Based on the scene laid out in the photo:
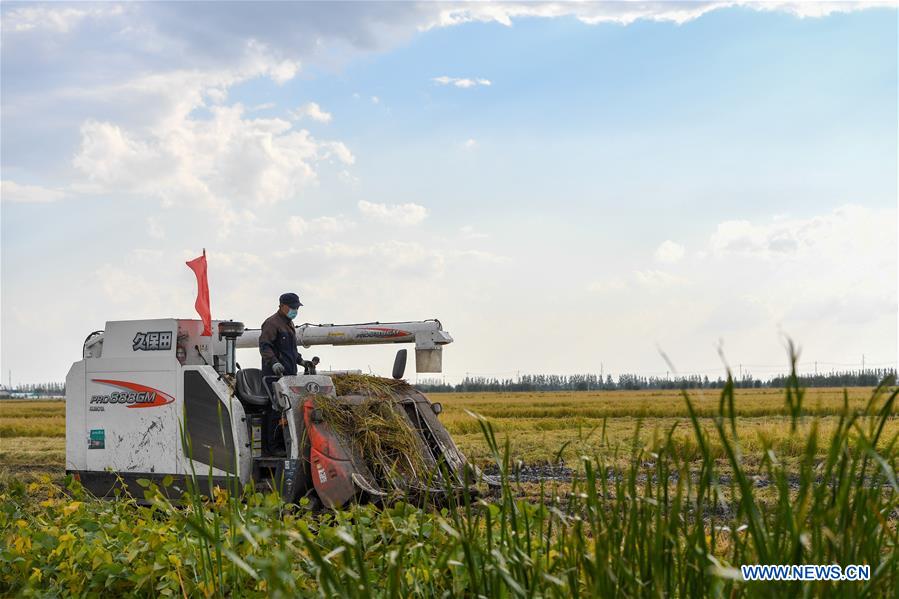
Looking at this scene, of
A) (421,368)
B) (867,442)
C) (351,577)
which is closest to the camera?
(867,442)

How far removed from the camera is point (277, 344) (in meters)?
10.7

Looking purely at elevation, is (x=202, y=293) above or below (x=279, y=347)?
above

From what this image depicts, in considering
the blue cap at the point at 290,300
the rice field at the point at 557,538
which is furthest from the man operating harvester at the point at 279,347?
the rice field at the point at 557,538

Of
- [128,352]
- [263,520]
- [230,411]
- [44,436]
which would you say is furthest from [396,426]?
[44,436]

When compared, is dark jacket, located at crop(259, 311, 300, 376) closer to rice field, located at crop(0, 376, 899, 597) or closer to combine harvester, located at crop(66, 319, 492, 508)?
combine harvester, located at crop(66, 319, 492, 508)

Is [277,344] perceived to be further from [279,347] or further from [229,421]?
[229,421]

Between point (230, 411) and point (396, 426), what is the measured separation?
178 cm

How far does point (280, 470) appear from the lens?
938 cm

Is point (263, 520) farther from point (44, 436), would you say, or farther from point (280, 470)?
point (44, 436)

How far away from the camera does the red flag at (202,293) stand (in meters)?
10.7

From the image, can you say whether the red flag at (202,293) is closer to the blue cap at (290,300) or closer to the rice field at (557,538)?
the blue cap at (290,300)

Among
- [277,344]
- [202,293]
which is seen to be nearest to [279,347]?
[277,344]

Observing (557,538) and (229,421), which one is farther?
(229,421)

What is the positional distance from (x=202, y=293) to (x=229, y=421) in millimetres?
1995
